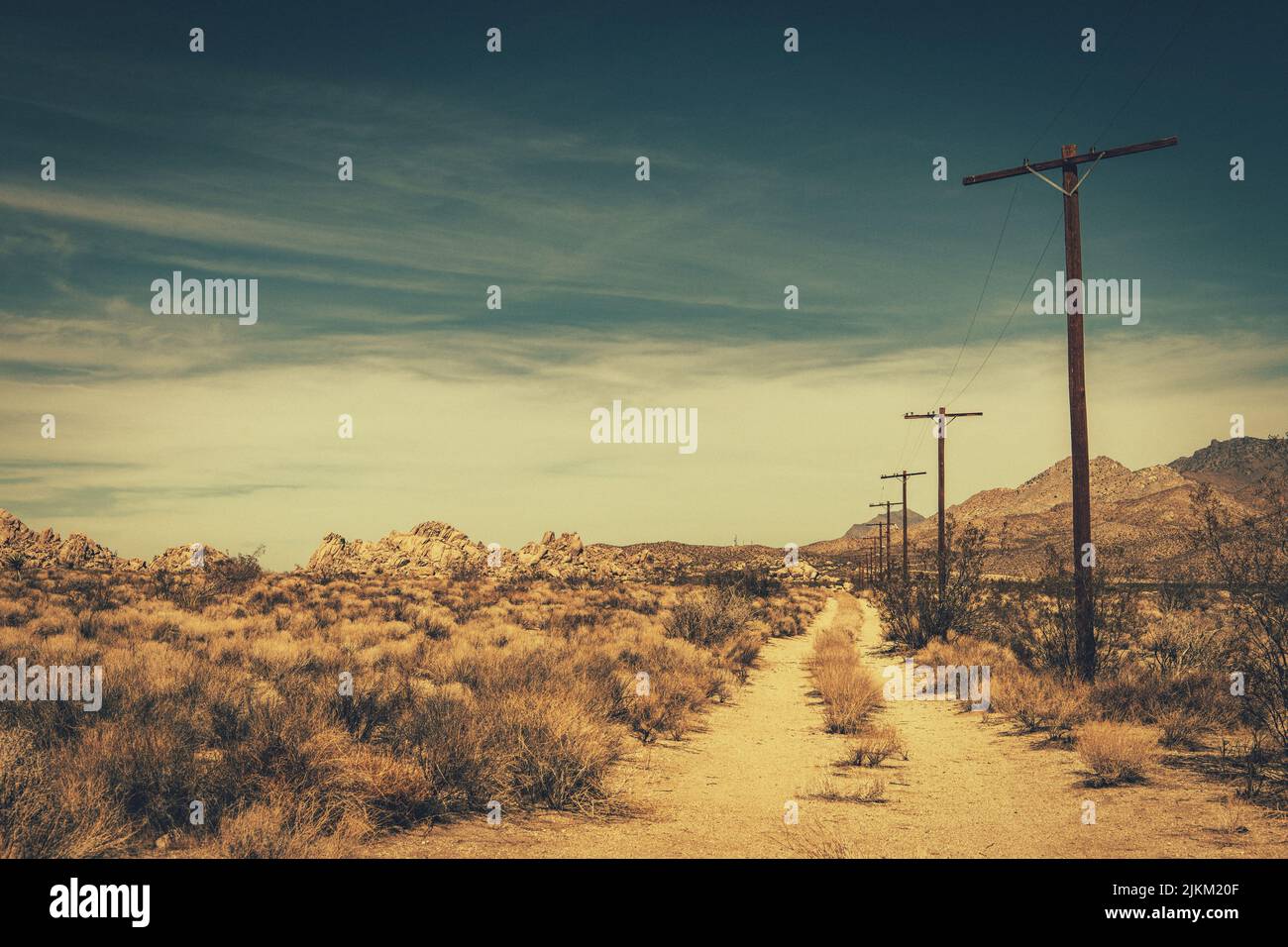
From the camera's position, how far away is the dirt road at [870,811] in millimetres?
7387

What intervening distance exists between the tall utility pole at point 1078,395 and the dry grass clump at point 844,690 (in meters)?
3.92

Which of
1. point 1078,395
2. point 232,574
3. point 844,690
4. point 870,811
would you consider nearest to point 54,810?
point 870,811

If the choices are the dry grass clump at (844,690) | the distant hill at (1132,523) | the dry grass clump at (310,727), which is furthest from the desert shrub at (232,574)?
the distant hill at (1132,523)

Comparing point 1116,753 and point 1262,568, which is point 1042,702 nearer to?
point 1116,753

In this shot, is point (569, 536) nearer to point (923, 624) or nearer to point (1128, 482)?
point (923, 624)

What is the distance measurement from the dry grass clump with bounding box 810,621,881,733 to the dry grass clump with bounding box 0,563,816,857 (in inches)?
83.7

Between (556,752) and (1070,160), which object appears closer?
(556,752)

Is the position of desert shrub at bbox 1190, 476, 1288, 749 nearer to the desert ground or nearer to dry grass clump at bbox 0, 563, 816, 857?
the desert ground

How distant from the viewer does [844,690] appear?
51.7ft

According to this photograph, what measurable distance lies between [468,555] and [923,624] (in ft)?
Answer: 223

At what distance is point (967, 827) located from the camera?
8227 millimetres

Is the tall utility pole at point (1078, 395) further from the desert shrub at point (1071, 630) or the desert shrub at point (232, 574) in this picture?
the desert shrub at point (232, 574)

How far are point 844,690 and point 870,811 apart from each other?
714 centimetres

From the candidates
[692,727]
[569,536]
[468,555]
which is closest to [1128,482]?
[569,536]
